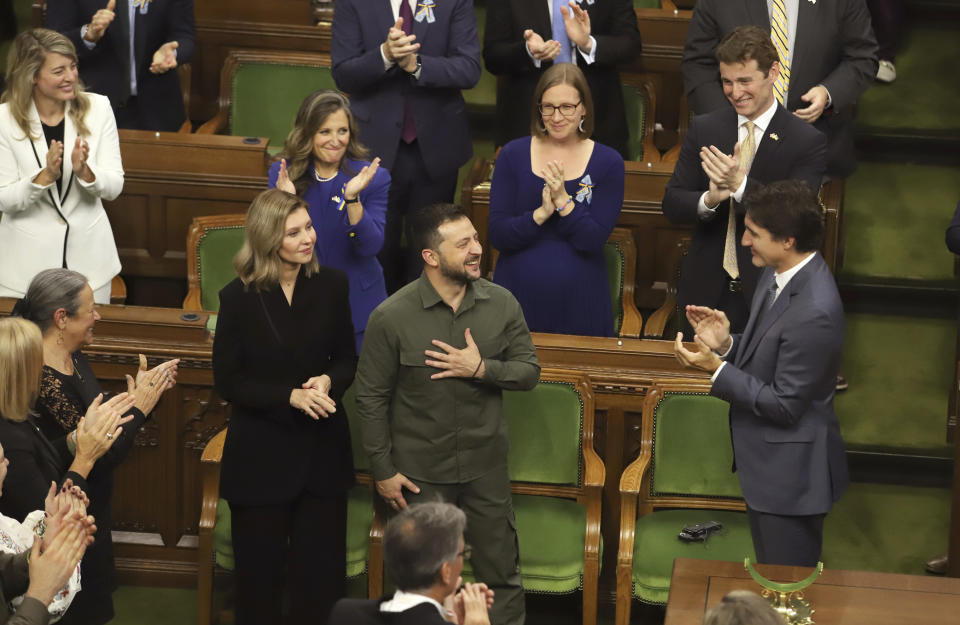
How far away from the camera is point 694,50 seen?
474cm

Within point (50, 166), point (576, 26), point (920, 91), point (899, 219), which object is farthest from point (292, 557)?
point (920, 91)

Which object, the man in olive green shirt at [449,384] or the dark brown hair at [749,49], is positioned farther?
the dark brown hair at [749,49]

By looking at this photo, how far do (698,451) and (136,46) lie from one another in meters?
2.72

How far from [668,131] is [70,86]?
2.65 metres

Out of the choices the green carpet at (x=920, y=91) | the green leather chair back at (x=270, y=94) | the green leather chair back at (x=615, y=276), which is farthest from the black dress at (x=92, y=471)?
the green carpet at (x=920, y=91)

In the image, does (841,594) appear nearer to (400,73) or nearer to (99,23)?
(400,73)

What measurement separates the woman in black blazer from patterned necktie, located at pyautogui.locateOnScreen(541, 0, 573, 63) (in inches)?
64.1

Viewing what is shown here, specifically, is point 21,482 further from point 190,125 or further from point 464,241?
point 190,125

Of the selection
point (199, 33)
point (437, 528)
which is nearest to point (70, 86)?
point (199, 33)

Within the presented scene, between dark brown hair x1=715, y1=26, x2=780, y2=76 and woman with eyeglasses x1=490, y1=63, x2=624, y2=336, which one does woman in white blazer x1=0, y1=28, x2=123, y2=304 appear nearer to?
woman with eyeglasses x1=490, y1=63, x2=624, y2=336

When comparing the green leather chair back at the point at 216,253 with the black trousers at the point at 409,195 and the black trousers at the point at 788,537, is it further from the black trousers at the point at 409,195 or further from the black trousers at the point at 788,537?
the black trousers at the point at 788,537

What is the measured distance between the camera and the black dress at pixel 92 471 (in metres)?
3.42

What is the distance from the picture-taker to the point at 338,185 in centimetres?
419

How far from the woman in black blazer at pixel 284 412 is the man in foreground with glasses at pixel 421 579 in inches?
40.3
